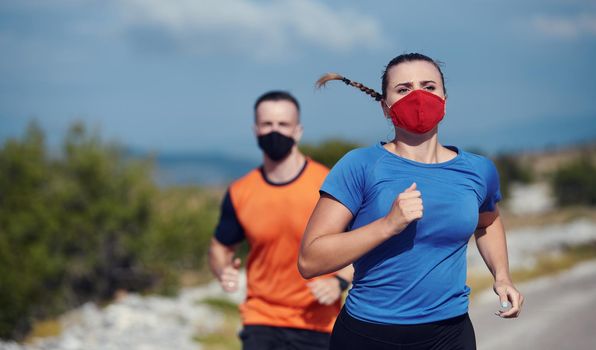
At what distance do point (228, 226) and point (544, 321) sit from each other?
873 centimetres

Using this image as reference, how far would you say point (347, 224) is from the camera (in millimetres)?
3387

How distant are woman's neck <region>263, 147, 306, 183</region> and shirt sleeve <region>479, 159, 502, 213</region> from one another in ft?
6.73

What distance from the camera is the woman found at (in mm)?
3322

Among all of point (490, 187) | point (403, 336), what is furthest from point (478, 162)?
point (403, 336)

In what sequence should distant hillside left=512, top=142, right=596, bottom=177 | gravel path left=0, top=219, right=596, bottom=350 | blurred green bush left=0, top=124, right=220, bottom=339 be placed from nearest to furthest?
gravel path left=0, top=219, right=596, bottom=350, blurred green bush left=0, top=124, right=220, bottom=339, distant hillside left=512, top=142, right=596, bottom=177

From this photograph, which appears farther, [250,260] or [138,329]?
[138,329]

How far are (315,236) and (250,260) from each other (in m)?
2.31

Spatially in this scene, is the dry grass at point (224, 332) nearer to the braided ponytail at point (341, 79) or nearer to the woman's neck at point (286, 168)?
the woman's neck at point (286, 168)

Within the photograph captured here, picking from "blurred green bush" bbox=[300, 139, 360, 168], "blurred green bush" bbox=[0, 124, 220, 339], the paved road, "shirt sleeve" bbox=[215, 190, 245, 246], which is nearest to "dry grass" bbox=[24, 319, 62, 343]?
"blurred green bush" bbox=[0, 124, 220, 339]

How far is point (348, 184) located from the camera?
11.0ft

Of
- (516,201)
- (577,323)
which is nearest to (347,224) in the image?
(577,323)

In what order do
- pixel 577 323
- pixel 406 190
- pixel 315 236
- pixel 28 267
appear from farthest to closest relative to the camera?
pixel 28 267, pixel 577 323, pixel 315 236, pixel 406 190

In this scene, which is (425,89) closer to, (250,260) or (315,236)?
(315,236)

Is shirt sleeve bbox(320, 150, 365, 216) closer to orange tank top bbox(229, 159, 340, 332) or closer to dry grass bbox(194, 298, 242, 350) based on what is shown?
orange tank top bbox(229, 159, 340, 332)
